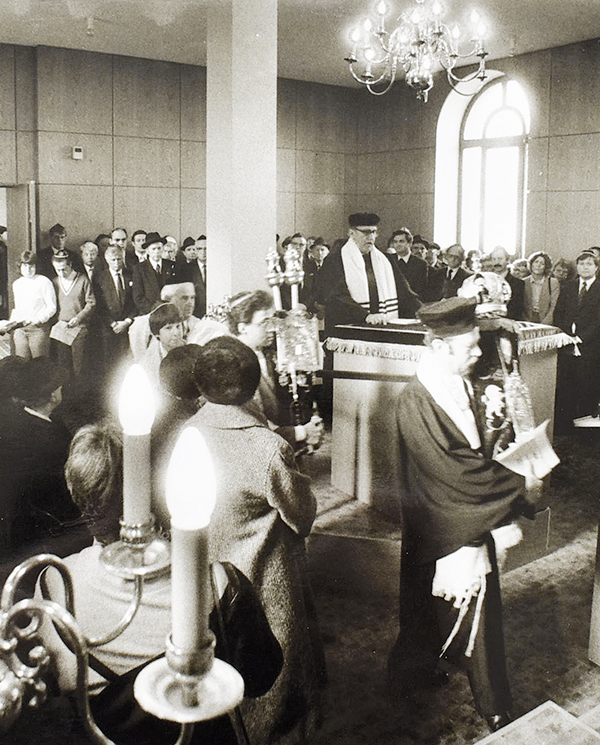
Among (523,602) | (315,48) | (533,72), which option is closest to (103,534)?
(523,602)

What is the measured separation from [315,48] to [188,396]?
22.1 ft

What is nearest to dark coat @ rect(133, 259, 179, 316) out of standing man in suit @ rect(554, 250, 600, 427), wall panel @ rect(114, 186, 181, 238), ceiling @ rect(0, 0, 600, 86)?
standing man in suit @ rect(554, 250, 600, 427)

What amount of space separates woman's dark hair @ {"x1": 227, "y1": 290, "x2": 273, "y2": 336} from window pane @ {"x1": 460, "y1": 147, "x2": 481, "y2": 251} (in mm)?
8212

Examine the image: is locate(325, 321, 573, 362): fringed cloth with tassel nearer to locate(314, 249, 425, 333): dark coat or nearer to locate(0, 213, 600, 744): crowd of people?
locate(0, 213, 600, 744): crowd of people

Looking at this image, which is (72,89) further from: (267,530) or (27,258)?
(267,530)

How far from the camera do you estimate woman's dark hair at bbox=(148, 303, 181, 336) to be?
262 cm

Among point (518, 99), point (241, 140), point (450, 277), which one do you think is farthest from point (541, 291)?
point (518, 99)

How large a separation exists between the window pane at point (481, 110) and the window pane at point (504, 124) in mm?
110

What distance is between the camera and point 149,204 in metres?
9.62

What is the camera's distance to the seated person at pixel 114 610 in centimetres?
183

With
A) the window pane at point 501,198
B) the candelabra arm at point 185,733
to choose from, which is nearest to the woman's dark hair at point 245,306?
the candelabra arm at point 185,733

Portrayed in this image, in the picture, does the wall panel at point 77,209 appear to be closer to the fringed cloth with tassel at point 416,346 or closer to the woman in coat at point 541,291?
the woman in coat at point 541,291

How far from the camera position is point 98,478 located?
6.31ft

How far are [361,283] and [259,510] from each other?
4.85 feet
